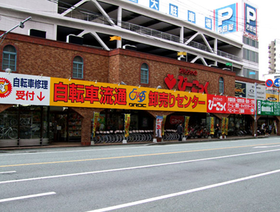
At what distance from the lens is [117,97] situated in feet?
71.1

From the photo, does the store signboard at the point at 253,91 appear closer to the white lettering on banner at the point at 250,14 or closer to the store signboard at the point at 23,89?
the white lettering on banner at the point at 250,14

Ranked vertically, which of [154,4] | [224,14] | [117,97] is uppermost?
[224,14]

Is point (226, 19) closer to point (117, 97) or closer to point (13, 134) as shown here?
point (117, 97)

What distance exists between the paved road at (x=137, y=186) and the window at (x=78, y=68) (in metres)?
12.2

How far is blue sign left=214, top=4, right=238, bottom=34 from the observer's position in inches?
2188

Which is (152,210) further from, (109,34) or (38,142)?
(109,34)

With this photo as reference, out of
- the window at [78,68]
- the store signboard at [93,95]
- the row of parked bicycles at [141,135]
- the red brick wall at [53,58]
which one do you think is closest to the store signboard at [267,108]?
the row of parked bicycles at [141,135]

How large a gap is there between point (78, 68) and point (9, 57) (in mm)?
5218

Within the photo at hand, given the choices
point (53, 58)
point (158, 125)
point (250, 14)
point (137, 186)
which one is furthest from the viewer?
point (250, 14)

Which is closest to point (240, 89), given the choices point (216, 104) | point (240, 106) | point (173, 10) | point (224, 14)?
point (240, 106)

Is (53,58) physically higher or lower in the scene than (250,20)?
lower

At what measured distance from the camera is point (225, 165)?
37.7 feet

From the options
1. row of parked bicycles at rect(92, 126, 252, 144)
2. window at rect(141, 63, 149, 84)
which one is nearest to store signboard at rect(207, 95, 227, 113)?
row of parked bicycles at rect(92, 126, 252, 144)

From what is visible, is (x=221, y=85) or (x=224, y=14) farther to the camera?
(x=224, y=14)
